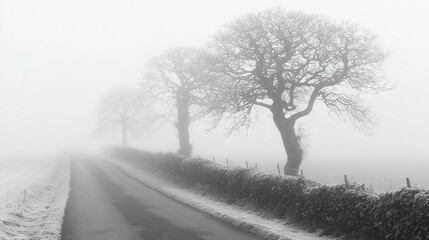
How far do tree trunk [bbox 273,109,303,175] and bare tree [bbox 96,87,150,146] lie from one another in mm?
53582

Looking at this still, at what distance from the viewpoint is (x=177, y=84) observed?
5475cm

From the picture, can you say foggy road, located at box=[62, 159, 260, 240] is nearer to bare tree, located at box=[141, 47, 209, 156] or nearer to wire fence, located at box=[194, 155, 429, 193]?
wire fence, located at box=[194, 155, 429, 193]

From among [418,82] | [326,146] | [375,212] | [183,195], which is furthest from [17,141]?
[375,212]

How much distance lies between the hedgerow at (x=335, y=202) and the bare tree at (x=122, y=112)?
62.3 metres

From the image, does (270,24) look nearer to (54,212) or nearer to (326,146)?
(54,212)

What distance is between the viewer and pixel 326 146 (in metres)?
131

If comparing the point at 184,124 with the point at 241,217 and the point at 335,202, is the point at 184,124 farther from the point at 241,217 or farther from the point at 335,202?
the point at 335,202

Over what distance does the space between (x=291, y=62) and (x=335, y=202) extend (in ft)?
70.4

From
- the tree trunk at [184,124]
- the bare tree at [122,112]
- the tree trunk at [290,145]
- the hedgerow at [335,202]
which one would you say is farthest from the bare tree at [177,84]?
the bare tree at [122,112]

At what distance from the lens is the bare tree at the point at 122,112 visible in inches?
3378

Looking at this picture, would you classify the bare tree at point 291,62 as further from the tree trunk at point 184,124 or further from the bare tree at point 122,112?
the bare tree at point 122,112

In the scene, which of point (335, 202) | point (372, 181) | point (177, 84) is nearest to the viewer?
point (335, 202)

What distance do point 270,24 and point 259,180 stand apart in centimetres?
1673


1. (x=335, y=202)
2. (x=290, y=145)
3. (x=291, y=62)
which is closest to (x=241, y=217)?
(x=335, y=202)
